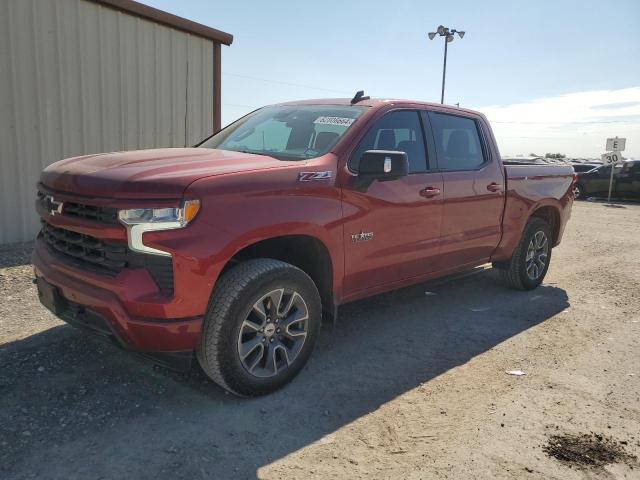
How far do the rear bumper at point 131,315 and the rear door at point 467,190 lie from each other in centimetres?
255

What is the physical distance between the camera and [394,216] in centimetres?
398

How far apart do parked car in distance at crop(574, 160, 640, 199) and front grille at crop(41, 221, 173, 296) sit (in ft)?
61.0

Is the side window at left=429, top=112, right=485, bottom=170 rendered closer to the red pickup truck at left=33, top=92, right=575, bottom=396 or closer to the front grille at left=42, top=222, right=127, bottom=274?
the red pickup truck at left=33, top=92, right=575, bottom=396

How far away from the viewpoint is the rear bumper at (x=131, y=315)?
2.78 metres

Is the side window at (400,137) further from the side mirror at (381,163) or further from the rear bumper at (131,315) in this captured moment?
the rear bumper at (131,315)

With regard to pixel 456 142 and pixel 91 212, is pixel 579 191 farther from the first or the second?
pixel 91 212

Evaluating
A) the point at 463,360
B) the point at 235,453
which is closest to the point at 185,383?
the point at 235,453

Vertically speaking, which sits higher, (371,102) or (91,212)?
(371,102)

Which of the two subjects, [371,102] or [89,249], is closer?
[89,249]

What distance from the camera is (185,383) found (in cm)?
342

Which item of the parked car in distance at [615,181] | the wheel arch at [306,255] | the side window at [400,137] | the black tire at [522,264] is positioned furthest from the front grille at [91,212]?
the parked car in distance at [615,181]

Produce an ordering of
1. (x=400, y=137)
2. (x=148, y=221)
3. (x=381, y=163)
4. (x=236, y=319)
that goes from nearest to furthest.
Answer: (x=148, y=221), (x=236, y=319), (x=381, y=163), (x=400, y=137)

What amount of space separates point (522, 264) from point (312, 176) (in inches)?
136

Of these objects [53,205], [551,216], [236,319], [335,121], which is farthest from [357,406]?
[551,216]
